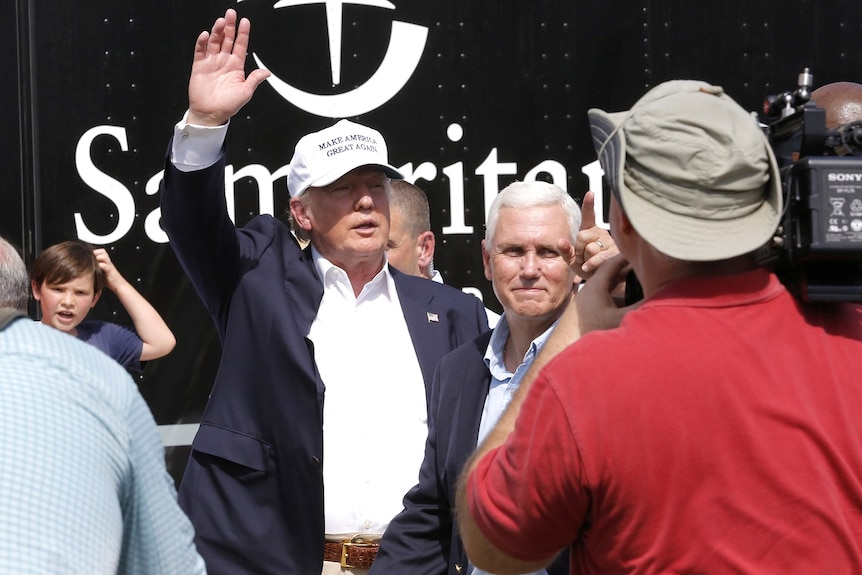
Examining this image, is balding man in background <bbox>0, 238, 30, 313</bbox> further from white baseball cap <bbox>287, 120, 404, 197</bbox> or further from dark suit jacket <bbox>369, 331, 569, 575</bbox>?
white baseball cap <bbox>287, 120, 404, 197</bbox>

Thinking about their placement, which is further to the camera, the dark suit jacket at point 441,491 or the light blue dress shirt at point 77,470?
the dark suit jacket at point 441,491

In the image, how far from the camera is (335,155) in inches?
128

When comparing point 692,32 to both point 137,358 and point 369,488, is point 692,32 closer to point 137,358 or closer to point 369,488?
point 369,488

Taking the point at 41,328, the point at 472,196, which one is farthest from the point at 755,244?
the point at 472,196

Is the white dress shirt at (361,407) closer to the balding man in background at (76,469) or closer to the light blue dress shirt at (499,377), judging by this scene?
the light blue dress shirt at (499,377)

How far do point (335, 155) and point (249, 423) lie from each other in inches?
32.6

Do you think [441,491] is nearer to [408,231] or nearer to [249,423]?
[249,423]

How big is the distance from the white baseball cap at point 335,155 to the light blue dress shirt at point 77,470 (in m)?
1.75

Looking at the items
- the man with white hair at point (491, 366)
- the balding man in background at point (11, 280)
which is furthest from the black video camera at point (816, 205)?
the balding man in background at point (11, 280)

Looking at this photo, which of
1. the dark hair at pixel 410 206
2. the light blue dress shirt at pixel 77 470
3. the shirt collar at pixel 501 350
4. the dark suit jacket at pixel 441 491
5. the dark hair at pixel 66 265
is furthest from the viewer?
the dark hair at pixel 410 206

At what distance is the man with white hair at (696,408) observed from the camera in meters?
1.42

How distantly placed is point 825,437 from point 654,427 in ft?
0.75

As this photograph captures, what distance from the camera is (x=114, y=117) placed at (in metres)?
3.70

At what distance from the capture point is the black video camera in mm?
1434
